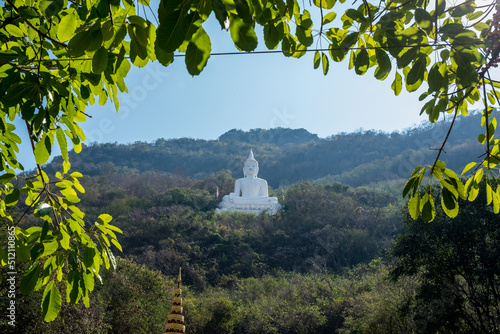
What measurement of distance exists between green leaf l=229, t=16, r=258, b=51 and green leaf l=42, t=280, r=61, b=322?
53.2 inches

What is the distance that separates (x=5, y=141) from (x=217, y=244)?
38.5 feet

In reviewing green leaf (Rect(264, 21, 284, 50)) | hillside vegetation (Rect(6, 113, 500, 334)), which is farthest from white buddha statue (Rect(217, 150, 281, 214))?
green leaf (Rect(264, 21, 284, 50))

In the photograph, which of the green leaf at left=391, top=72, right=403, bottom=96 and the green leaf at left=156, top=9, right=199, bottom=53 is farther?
the green leaf at left=391, top=72, right=403, bottom=96

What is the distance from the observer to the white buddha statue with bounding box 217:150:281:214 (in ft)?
58.0

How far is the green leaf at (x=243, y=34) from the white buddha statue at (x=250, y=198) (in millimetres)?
16259

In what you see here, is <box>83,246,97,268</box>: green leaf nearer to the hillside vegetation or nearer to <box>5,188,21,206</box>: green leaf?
<box>5,188,21,206</box>: green leaf

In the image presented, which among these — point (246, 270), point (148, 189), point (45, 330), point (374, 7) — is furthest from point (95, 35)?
point (148, 189)

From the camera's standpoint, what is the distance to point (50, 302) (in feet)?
5.57

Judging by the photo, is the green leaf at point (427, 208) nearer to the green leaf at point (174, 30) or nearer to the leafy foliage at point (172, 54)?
the leafy foliage at point (172, 54)

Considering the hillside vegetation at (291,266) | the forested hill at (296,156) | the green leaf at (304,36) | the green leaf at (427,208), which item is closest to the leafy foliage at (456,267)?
the hillside vegetation at (291,266)

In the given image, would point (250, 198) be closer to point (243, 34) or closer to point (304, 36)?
point (304, 36)

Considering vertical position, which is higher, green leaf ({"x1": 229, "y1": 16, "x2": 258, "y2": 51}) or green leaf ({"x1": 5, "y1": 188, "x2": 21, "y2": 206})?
green leaf ({"x1": 229, "y1": 16, "x2": 258, "y2": 51})

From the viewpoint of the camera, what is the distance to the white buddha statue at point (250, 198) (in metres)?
→ 17.7

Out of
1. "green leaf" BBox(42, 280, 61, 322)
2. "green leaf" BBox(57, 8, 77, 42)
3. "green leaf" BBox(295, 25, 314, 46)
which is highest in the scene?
"green leaf" BBox(295, 25, 314, 46)
